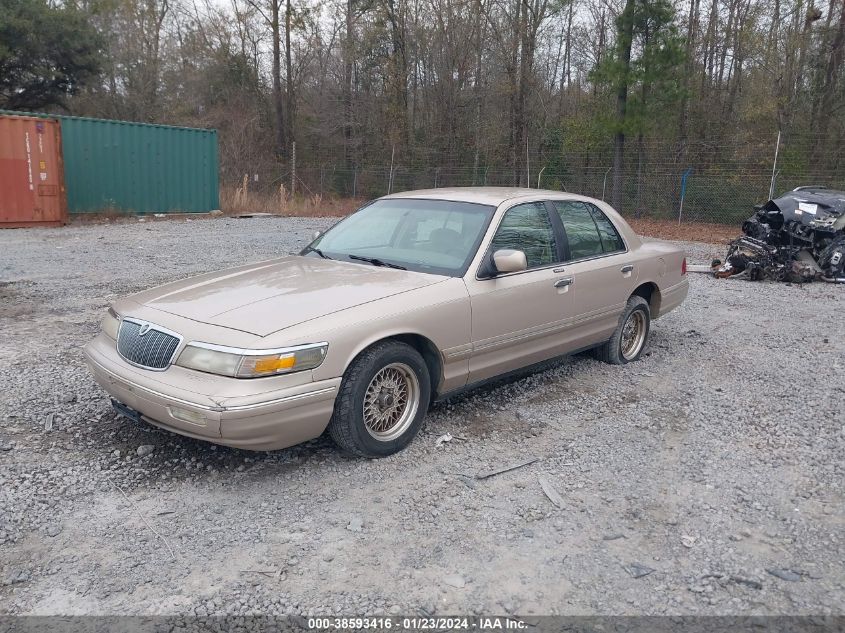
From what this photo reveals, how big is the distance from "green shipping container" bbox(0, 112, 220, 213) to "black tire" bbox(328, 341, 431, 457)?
16.2 m

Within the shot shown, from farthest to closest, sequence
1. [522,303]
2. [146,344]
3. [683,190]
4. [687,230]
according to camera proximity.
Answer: [683,190]
[687,230]
[522,303]
[146,344]

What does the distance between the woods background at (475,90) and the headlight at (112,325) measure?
17525 millimetres

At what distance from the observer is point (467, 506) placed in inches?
141

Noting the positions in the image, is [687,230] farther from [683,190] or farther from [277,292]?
[277,292]

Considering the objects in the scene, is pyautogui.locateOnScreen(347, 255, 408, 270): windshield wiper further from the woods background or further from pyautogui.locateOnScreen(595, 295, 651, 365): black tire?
the woods background

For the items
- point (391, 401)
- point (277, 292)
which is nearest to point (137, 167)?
point (277, 292)

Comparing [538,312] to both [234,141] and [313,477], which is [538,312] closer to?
[313,477]

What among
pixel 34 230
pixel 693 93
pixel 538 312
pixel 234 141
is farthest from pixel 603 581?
pixel 234 141

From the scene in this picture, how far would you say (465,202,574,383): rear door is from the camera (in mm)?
4508

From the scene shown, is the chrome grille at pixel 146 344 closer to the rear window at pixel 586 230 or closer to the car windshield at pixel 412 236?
the car windshield at pixel 412 236

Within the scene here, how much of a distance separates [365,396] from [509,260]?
4.24 feet

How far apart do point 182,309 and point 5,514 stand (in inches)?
52.1

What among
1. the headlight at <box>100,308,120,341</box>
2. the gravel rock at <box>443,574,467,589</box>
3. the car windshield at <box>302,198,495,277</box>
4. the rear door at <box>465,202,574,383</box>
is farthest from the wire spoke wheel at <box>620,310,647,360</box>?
the headlight at <box>100,308,120,341</box>

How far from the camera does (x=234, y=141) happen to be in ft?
100
